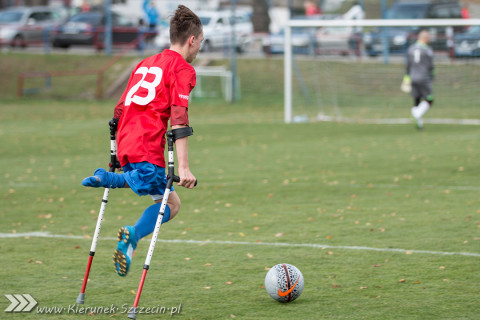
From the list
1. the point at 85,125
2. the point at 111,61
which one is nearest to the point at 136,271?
the point at 85,125

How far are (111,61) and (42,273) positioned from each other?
29006 mm

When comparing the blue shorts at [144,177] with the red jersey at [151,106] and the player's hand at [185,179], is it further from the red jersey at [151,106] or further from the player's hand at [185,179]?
the player's hand at [185,179]

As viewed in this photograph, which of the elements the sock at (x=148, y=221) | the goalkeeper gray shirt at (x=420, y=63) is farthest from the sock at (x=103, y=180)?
A: the goalkeeper gray shirt at (x=420, y=63)

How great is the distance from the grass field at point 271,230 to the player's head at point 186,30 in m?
1.95

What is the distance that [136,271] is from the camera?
6789 mm

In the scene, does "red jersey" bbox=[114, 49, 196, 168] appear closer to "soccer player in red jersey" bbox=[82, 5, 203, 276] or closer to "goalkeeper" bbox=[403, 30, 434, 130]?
"soccer player in red jersey" bbox=[82, 5, 203, 276]

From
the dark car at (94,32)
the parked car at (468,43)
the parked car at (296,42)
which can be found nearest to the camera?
the parked car at (468,43)

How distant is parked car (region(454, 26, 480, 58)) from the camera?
2054cm

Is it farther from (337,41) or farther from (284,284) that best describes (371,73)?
(284,284)

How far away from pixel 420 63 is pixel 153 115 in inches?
577

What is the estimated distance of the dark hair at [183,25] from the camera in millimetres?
5508

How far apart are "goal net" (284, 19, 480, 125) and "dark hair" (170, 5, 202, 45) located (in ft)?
47.7

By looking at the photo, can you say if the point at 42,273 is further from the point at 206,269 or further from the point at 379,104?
the point at 379,104

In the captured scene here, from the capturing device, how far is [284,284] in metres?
5.69
